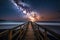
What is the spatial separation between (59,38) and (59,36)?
0.10 ft

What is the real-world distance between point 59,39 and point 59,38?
12mm

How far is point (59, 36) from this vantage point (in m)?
1.63

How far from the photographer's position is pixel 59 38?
161cm

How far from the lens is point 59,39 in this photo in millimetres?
1610

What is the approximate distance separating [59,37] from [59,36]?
0.02 m

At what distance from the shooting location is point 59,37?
1615 millimetres

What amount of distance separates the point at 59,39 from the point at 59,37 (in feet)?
0.08

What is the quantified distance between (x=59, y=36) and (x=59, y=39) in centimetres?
4

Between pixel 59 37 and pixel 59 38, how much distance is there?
0.04ft
